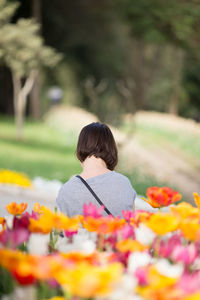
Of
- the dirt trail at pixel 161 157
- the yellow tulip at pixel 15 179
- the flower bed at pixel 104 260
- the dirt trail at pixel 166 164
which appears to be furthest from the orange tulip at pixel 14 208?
the dirt trail at pixel 161 157

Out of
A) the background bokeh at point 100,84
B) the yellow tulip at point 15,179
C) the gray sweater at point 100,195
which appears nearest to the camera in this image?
the gray sweater at point 100,195

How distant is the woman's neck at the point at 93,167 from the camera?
302cm

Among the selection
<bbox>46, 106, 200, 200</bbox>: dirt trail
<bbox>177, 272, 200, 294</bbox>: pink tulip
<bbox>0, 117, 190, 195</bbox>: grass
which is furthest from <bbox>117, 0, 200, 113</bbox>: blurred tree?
<bbox>177, 272, 200, 294</bbox>: pink tulip

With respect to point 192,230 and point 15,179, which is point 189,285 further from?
point 15,179

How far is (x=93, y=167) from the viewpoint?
9.92 ft

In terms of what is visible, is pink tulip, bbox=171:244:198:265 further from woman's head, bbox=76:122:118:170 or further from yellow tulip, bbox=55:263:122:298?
woman's head, bbox=76:122:118:170

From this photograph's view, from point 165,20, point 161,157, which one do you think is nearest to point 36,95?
point 161,157

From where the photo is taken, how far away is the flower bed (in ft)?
4.30

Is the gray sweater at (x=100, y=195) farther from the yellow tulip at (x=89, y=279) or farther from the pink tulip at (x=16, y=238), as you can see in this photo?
the yellow tulip at (x=89, y=279)

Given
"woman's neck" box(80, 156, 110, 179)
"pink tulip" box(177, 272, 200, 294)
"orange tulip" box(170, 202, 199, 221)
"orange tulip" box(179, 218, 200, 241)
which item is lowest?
"pink tulip" box(177, 272, 200, 294)

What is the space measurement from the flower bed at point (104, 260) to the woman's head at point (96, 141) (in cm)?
85

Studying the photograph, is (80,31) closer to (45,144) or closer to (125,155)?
(45,144)

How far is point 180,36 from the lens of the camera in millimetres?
10586

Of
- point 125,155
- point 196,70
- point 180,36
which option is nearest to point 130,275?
point 180,36
